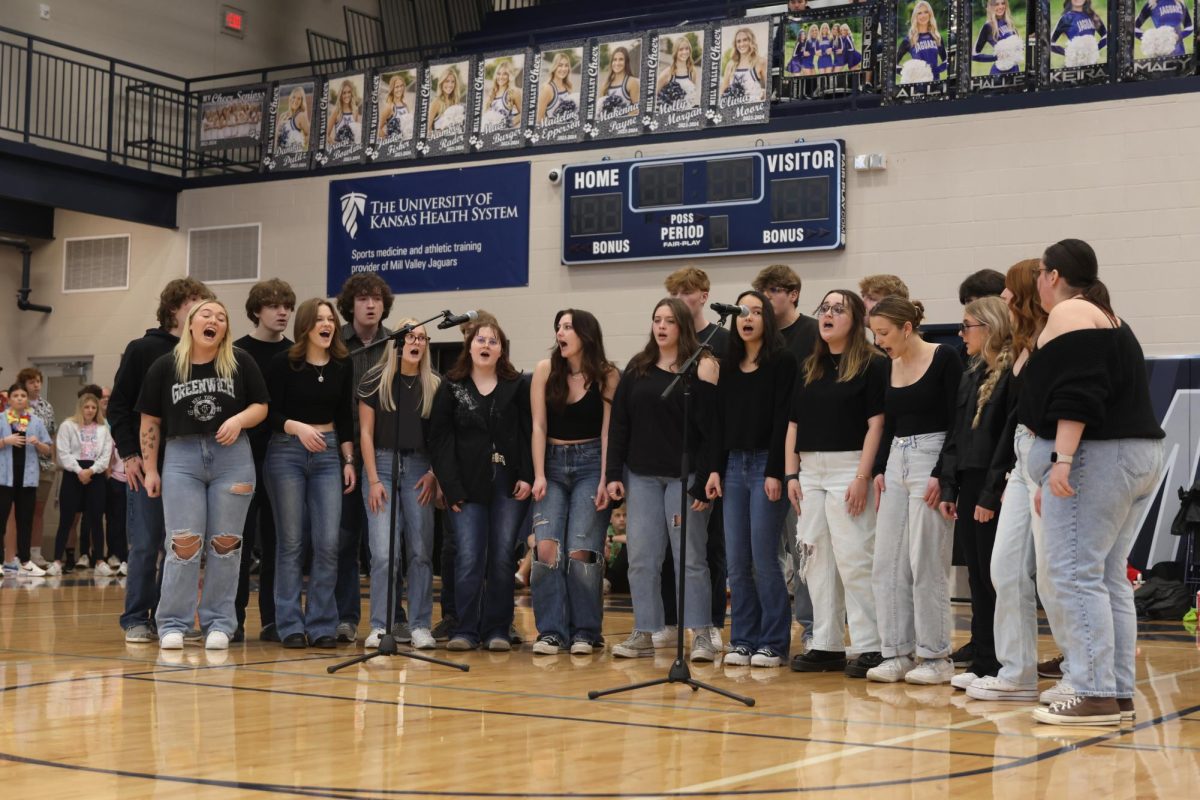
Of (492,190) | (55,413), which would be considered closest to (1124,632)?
(492,190)

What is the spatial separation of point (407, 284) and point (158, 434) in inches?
281

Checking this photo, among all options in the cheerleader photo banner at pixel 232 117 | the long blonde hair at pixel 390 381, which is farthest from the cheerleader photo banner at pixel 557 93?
the long blonde hair at pixel 390 381

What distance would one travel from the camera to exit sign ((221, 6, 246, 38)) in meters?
16.4

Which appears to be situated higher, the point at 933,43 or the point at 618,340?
the point at 933,43

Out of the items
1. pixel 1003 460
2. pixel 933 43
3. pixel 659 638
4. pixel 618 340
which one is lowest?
pixel 659 638

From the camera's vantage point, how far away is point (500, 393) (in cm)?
638

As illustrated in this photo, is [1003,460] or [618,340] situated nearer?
[1003,460]

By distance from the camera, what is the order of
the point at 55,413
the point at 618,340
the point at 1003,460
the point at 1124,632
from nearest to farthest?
1. the point at 1124,632
2. the point at 1003,460
3. the point at 618,340
4. the point at 55,413

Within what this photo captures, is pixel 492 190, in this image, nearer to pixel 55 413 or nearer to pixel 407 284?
pixel 407 284

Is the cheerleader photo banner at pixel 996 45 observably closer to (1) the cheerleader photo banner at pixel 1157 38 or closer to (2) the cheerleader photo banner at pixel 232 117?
(1) the cheerleader photo banner at pixel 1157 38

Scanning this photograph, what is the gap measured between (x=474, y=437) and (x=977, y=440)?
2.29 meters

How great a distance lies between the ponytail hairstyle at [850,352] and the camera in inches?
222

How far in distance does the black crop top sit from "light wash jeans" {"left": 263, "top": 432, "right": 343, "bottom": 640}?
1.03 metres

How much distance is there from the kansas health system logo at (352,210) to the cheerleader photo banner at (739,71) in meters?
3.68
